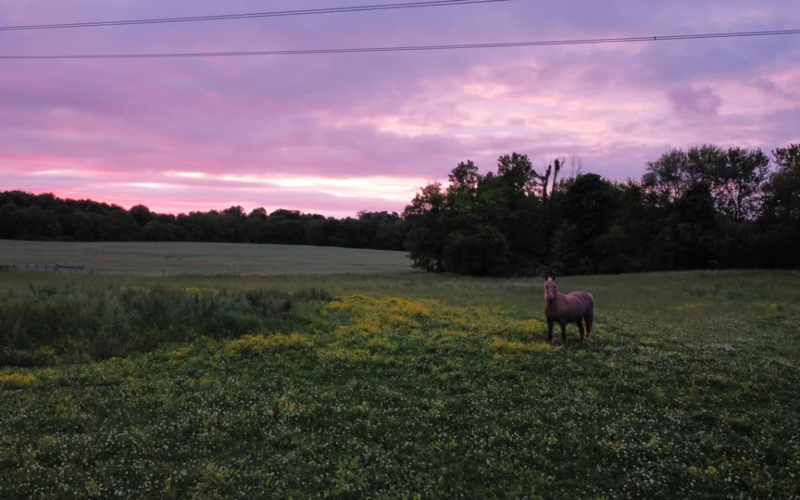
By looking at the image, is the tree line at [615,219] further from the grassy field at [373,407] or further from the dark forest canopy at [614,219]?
the grassy field at [373,407]

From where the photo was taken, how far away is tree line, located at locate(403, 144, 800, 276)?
57.9m

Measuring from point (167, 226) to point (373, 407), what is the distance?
12403 centimetres

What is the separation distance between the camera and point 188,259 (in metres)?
71.1

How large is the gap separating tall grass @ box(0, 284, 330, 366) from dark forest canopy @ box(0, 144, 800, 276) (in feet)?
164

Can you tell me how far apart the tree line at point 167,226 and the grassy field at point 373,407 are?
304 feet

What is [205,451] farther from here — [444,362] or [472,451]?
[444,362]

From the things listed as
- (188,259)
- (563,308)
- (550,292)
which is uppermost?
(550,292)

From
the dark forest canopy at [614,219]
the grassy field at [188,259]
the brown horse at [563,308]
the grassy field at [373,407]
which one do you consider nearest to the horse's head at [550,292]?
the brown horse at [563,308]

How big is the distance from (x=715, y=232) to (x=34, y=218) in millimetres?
118179

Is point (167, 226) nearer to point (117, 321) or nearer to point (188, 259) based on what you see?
point (188, 259)

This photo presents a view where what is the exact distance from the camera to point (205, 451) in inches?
271

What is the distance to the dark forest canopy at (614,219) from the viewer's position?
58.0 m

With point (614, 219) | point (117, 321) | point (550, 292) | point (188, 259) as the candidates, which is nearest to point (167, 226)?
point (188, 259)

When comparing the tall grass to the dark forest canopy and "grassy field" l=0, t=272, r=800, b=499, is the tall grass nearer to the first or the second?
"grassy field" l=0, t=272, r=800, b=499
